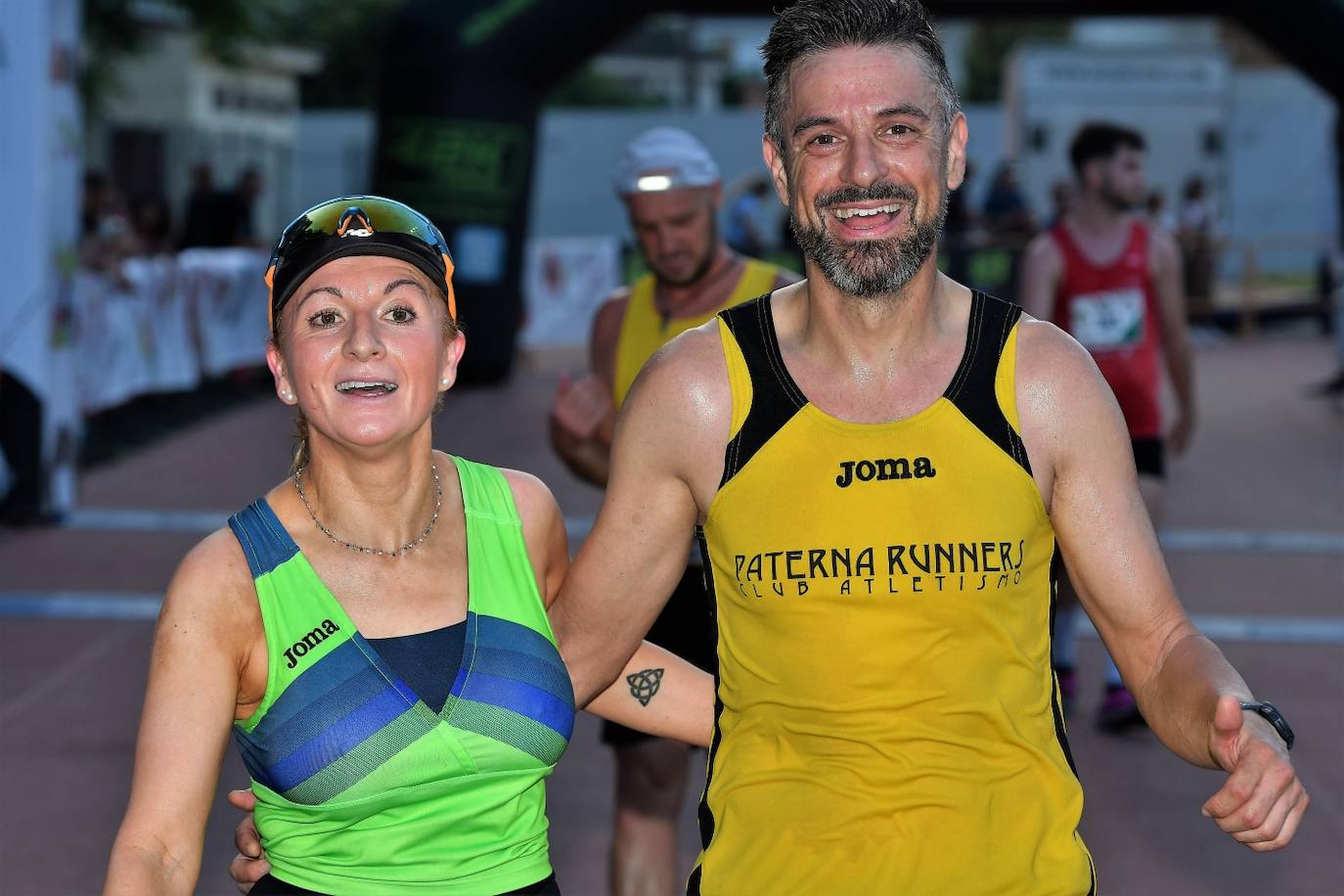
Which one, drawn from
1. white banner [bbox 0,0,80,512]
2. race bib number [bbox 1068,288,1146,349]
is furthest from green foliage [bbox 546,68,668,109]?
race bib number [bbox 1068,288,1146,349]

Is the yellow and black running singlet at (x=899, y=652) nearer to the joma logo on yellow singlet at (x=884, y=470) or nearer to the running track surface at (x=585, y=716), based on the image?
the joma logo on yellow singlet at (x=884, y=470)

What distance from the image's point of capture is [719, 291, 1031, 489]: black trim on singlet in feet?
8.71

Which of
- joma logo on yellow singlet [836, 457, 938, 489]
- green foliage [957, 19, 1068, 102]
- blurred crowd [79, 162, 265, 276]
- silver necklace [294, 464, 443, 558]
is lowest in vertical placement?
blurred crowd [79, 162, 265, 276]

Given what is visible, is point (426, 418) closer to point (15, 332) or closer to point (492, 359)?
point (15, 332)

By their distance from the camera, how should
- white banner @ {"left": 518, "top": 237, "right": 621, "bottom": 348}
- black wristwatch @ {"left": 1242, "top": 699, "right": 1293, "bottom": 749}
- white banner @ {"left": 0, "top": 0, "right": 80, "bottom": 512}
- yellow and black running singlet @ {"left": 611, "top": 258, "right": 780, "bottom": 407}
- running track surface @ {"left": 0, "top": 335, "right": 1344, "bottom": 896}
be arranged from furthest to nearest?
white banner @ {"left": 518, "top": 237, "right": 621, "bottom": 348}, white banner @ {"left": 0, "top": 0, "right": 80, "bottom": 512}, running track surface @ {"left": 0, "top": 335, "right": 1344, "bottom": 896}, yellow and black running singlet @ {"left": 611, "top": 258, "right": 780, "bottom": 407}, black wristwatch @ {"left": 1242, "top": 699, "right": 1293, "bottom": 749}

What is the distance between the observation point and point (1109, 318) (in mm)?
6832

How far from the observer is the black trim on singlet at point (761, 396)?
2697 mm

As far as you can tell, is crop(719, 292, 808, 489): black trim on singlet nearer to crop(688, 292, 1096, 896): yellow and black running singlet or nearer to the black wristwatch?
crop(688, 292, 1096, 896): yellow and black running singlet

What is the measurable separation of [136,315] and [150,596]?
6.17 metres

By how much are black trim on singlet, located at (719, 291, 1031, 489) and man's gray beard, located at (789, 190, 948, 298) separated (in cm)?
14

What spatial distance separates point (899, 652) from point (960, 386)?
417mm

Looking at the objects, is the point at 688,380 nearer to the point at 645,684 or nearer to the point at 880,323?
the point at 880,323

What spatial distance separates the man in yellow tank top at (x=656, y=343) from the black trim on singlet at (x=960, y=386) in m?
1.55

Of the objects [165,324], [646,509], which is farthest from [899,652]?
[165,324]
